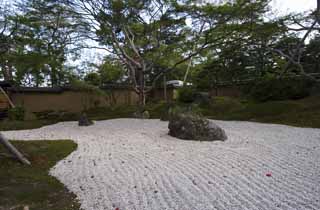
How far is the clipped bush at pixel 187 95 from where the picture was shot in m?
12.3

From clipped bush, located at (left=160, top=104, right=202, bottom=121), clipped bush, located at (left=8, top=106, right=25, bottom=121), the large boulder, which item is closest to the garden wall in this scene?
clipped bush, located at (left=8, top=106, right=25, bottom=121)

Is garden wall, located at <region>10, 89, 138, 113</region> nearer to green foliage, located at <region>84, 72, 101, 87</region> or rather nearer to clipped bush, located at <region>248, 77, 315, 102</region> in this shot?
green foliage, located at <region>84, 72, 101, 87</region>

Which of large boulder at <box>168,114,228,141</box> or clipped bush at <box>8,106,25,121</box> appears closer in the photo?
large boulder at <box>168,114,228,141</box>

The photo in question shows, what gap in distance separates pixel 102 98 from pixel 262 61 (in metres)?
9.45

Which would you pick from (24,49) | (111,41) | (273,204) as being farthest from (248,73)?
(273,204)

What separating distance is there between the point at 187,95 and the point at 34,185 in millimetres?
10327

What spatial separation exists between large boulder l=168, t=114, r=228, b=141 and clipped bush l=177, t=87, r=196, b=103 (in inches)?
269

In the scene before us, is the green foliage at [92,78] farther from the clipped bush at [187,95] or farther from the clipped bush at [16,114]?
the clipped bush at [187,95]

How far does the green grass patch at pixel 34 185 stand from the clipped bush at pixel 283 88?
8.73 meters

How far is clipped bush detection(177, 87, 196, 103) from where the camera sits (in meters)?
12.3

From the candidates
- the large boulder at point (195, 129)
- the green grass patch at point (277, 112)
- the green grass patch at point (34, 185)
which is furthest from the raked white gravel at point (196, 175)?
the green grass patch at point (277, 112)

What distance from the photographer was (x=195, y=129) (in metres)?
5.14

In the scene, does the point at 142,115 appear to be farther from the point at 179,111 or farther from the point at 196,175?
the point at 196,175

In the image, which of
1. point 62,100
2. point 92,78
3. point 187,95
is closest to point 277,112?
point 187,95
